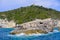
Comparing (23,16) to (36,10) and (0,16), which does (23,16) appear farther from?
(0,16)

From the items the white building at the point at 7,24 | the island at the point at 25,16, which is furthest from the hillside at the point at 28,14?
the white building at the point at 7,24

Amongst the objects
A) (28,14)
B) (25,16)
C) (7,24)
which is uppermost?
(28,14)

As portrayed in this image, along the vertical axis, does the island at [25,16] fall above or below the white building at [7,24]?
above

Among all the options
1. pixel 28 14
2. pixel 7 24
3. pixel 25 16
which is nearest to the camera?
pixel 7 24

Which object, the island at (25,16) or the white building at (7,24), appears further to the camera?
the white building at (7,24)

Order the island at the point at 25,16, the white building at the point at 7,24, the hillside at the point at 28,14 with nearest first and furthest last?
the island at the point at 25,16 < the hillside at the point at 28,14 < the white building at the point at 7,24

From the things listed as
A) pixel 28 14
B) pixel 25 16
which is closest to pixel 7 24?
pixel 25 16

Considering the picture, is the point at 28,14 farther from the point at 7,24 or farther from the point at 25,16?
the point at 7,24

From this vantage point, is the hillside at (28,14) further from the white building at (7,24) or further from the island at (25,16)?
the white building at (7,24)
